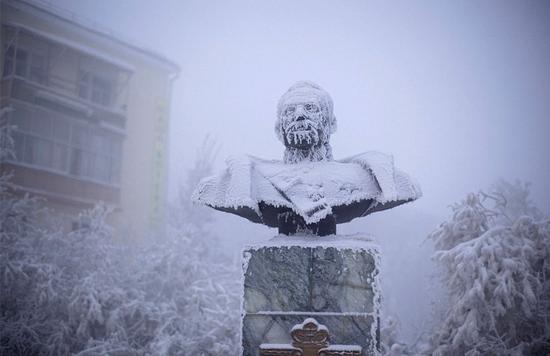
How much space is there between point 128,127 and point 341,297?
1622 cm

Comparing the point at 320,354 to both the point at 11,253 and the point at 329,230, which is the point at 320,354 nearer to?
the point at 329,230

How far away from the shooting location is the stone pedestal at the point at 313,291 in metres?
2.78

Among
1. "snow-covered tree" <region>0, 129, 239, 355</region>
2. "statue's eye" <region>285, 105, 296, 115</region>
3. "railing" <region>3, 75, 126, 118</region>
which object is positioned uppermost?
"railing" <region>3, 75, 126, 118</region>

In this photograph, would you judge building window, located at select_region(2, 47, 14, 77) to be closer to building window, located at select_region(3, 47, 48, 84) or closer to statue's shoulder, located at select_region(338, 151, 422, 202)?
building window, located at select_region(3, 47, 48, 84)

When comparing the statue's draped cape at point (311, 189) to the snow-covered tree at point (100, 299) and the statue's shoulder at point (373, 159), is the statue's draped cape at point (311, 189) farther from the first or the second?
the snow-covered tree at point (100, 299)

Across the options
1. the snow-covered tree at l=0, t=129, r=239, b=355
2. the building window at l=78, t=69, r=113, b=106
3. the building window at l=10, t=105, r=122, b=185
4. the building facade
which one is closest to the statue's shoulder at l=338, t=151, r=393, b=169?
the snow-covered tree at l=0, t=129, r=239, b=355

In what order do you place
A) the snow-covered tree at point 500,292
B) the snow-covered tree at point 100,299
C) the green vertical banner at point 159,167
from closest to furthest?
the snow-covered tree at point 500,292
the snow-covered tree at point 100,299
the green vertical banner at point 159,167

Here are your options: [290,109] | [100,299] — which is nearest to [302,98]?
[290,109]

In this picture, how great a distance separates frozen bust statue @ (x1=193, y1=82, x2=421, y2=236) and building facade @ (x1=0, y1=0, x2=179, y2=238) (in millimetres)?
9119

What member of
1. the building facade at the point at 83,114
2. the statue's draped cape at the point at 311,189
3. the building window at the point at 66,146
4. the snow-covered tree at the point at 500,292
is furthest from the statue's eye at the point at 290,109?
the building window at the point at 66,146

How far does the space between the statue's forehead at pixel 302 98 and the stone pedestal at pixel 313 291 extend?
94 cm

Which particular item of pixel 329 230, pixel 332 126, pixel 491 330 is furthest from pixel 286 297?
pixel 491 330

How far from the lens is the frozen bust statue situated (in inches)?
118

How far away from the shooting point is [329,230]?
310 cm
